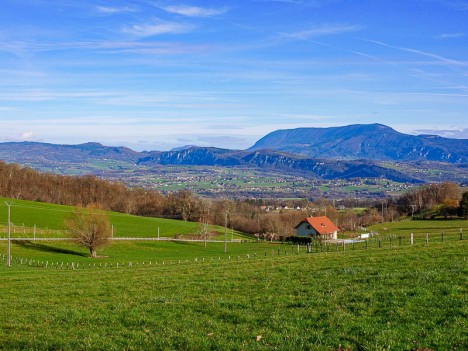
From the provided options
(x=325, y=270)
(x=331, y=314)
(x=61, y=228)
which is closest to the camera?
(x=331, y=314)

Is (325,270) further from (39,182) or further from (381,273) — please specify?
(39,182)

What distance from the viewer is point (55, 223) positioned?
91438 millimetres

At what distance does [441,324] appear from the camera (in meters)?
13.2

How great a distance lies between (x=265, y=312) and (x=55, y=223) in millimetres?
82535

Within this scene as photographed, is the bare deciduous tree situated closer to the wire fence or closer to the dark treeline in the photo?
the wire fence

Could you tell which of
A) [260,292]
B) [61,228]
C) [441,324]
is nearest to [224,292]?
[260,292]

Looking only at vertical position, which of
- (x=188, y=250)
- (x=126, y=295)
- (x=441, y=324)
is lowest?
(x=188, y=250)

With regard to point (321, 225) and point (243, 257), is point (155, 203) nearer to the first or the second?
point (321, 225)

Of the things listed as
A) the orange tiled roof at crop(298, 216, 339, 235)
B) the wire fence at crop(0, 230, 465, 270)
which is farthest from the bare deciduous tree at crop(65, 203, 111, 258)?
the orange tiled roof at crop(298, 216, 339, 235)

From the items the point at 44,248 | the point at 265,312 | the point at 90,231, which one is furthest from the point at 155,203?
the point at 265,312

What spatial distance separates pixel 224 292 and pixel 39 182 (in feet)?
445

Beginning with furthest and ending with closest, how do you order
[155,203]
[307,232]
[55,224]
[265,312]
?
[155,203]
[307,232]
[55,224]
[265,312]

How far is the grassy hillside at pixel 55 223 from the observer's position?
82.4 metres

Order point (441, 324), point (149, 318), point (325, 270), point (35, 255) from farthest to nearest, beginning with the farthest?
1. point (35, 255)
2. point (325, 270)
3. point (149, 318)
4. point (441, 324)
